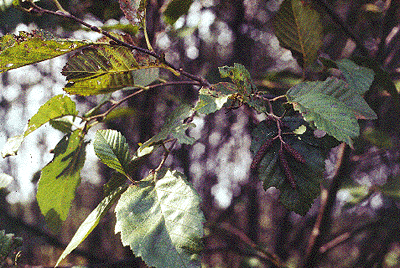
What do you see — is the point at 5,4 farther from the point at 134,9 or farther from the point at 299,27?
the point at 299,27

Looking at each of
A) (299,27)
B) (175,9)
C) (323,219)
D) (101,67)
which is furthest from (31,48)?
(323,219)

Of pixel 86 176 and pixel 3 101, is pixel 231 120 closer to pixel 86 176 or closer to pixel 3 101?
pixel 86 176

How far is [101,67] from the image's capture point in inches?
20.2

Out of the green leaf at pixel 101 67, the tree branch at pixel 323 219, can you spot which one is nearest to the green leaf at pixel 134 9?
the green leaf at pixel 101 67

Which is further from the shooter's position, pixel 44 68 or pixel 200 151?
pixel 200 151

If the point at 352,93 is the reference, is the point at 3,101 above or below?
above

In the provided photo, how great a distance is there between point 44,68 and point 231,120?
53.0 inches

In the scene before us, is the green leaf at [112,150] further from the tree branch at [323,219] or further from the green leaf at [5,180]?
the tree branch at [323,219]

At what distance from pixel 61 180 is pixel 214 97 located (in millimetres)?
406

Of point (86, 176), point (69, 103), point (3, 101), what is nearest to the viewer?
point (69, 103)

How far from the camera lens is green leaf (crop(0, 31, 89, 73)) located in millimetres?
444

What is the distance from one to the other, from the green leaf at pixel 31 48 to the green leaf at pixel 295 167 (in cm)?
34

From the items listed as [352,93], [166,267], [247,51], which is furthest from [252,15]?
[166,267]

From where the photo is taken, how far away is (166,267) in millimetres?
387
